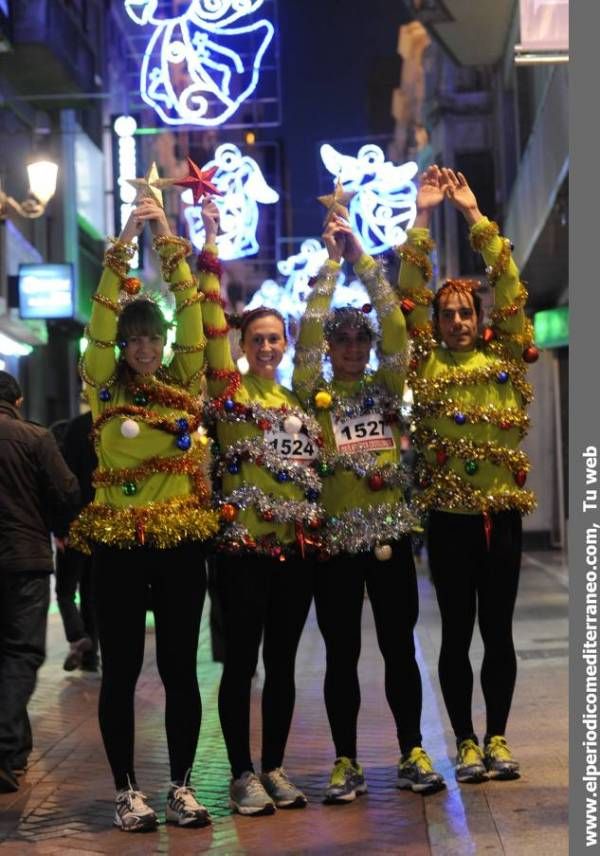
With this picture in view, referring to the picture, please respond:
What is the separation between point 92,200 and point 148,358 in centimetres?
3005

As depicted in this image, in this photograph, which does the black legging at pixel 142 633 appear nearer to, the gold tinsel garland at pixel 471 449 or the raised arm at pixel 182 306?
the raised arm at pixel 182 306

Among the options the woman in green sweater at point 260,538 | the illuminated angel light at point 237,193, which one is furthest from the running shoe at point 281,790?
the illuminated angel light at point 237,193

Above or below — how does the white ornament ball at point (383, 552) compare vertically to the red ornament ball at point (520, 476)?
below

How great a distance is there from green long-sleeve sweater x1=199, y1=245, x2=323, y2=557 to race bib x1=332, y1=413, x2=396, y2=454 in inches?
4.7

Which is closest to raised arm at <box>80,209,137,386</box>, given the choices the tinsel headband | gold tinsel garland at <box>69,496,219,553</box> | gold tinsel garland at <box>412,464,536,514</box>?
gold tinsel garland at <box>69,496,219,553</box>

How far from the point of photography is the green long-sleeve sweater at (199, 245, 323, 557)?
6.10 metres

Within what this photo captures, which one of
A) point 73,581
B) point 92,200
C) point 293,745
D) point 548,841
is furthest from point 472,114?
point 548,841

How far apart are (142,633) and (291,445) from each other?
98 centimetres

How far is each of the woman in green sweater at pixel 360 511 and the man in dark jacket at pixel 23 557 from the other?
152 cm

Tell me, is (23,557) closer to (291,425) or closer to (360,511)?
(291,425)

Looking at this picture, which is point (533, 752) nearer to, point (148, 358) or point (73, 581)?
point (148, 358)

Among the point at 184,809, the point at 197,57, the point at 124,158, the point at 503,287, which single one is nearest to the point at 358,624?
the point at 184,809

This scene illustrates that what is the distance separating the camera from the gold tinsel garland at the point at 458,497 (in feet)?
21.0

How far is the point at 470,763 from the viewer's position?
6.37m
